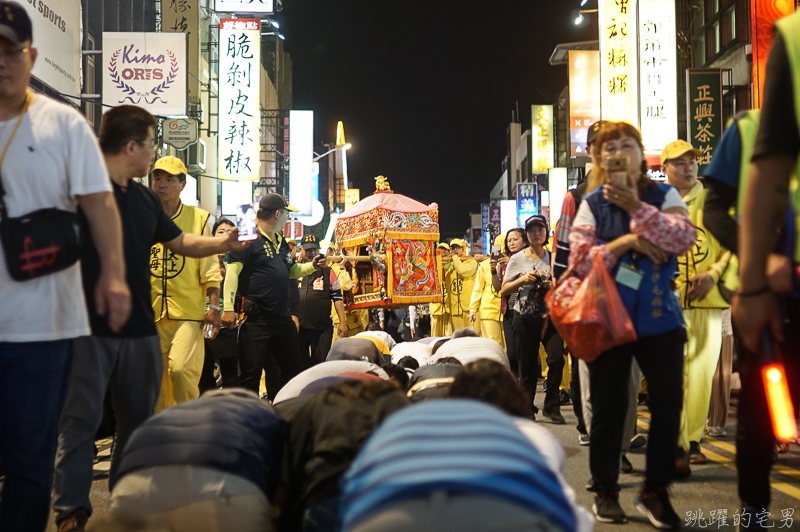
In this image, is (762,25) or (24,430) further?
(762,25)

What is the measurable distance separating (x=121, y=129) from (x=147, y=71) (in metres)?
13.9

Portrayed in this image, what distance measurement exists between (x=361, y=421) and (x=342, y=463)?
6.4 inches

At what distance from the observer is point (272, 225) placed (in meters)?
7.89

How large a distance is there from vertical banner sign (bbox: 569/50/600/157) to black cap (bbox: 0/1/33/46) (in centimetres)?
2371

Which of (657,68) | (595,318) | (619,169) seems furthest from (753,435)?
(657,68)

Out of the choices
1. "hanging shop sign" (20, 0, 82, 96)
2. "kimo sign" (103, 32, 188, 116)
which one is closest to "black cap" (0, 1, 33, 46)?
"hanging shop sign" (20, 0, 82, 96)

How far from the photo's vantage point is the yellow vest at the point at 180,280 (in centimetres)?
605

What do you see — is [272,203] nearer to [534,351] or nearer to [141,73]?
[534,351]

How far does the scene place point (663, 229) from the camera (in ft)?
13.4

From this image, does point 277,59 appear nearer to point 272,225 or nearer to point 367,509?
point 272,225

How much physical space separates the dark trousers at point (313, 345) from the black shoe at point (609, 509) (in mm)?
7780

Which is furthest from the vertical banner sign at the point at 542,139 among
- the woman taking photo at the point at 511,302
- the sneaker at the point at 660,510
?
the sneaker at the point at 660,510

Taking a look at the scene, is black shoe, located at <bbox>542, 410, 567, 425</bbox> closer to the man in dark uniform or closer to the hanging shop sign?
the man in dark uniform

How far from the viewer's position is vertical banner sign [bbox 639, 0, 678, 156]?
15102 millimetres
